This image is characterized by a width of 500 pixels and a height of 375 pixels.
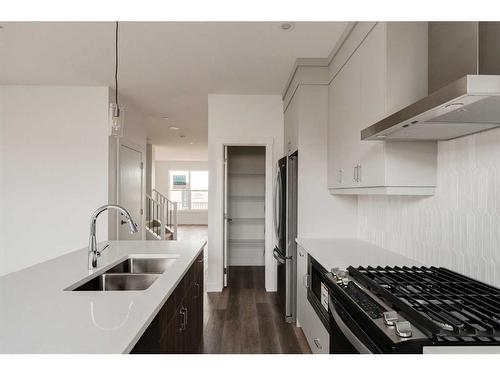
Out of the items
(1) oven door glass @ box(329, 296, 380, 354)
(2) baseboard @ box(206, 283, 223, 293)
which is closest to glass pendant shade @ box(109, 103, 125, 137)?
(1) oven door glass @ box(329, 296, 380, 354)

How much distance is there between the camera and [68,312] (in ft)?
3.80

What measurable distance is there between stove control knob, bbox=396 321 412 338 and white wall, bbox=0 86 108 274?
3.74m

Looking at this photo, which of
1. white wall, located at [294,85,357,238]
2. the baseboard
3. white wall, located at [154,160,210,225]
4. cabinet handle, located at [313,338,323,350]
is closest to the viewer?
cabinet handle, located at [313,338,323,350]

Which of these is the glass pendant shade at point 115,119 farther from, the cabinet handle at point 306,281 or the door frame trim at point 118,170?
the door frame trim at point 118,170

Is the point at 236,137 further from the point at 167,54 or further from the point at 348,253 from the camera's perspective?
the point at 348,253

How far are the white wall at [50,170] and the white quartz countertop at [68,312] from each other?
2.33 m

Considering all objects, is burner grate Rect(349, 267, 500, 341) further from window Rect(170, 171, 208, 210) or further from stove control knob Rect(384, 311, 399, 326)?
window Rect(170, 171, 208, 210)

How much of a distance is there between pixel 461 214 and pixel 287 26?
1.81 metres

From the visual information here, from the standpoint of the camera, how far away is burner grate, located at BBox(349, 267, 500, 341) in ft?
3.22

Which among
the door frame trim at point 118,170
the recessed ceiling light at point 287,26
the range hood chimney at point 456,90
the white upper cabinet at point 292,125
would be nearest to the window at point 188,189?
the door frame trim at point 118,170

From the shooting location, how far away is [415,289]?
1.40 meters

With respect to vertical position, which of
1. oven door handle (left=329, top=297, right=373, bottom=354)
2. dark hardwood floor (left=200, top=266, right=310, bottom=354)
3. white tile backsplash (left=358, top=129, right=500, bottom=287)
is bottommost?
dark hardwood floor (left=200, top=266, right=310, bottom=354)

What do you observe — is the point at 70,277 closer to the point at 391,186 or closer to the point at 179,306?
the point at 179,306
